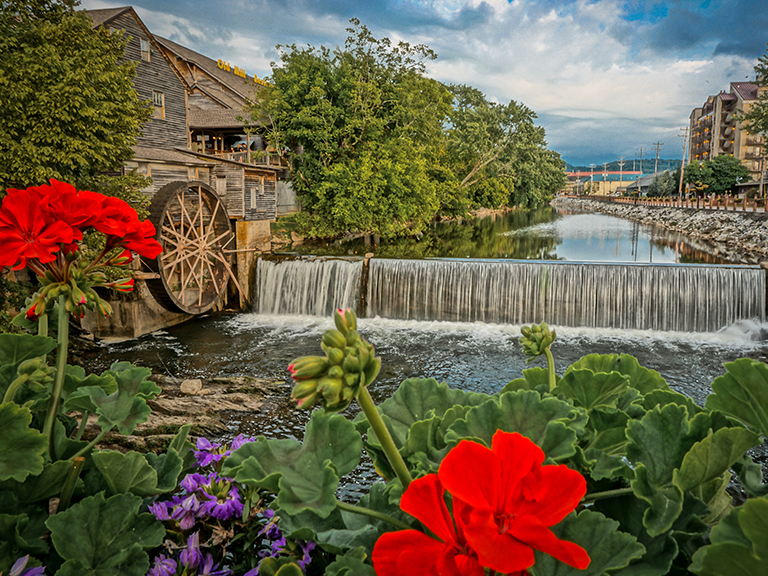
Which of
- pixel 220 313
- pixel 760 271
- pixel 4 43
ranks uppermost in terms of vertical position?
pixel 4 43

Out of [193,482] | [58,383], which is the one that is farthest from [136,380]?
[193,482]

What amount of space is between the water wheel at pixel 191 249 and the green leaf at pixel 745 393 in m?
13.6

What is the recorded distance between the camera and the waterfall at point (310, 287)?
15094mm

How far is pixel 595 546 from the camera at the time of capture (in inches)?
27.8

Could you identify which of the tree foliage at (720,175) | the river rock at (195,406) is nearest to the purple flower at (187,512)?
the river rock at (195,406)

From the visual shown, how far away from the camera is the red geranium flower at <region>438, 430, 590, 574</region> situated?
533 millimetres

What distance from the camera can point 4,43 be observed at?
9398 mm

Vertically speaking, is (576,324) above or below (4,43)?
below

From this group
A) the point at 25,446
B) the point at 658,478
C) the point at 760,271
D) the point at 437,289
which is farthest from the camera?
the point at 437,289

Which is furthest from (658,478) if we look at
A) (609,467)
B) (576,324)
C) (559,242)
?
(559,242)

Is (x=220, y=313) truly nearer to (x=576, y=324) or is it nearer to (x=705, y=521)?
(x=576, y=324)

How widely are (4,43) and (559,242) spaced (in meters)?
25.0

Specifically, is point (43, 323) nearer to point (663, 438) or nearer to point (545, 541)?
point (545, 541)

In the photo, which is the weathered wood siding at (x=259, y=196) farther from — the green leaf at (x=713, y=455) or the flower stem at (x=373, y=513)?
the green leaf at (x=713, y=455)
